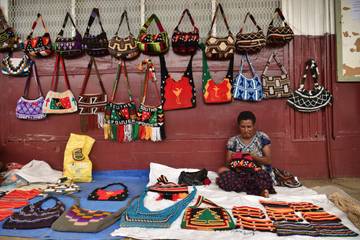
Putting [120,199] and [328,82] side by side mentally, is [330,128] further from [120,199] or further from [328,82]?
[120,199]

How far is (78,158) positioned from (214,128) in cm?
192

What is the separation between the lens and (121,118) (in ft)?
14.7

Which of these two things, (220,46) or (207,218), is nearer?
(207,218)

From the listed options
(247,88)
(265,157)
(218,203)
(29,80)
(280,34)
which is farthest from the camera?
(29,80)

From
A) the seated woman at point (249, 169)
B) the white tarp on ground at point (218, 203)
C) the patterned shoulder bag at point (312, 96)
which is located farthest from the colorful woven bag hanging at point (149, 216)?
the patterned shoulder bag at point (312, 96)

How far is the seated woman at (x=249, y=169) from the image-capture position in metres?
3.58

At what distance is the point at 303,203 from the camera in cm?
329

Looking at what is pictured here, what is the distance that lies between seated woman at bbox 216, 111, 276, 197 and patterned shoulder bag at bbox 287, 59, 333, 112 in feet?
2.28

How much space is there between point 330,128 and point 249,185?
1.65 meters

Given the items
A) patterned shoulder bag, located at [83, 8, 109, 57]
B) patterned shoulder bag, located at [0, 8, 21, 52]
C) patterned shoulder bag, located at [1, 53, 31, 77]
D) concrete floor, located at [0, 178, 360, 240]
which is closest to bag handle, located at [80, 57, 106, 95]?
patterned shoulder bag, located at [83, 8, 109, 57]

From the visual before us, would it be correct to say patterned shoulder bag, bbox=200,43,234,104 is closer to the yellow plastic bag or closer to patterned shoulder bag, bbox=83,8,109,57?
patterned shoulder bag, bbox=83,8,109,57

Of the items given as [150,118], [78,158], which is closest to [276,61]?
[150,118]

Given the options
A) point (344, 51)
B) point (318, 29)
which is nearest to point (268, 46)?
point (318, 29)

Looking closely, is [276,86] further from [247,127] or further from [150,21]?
[150,21]
